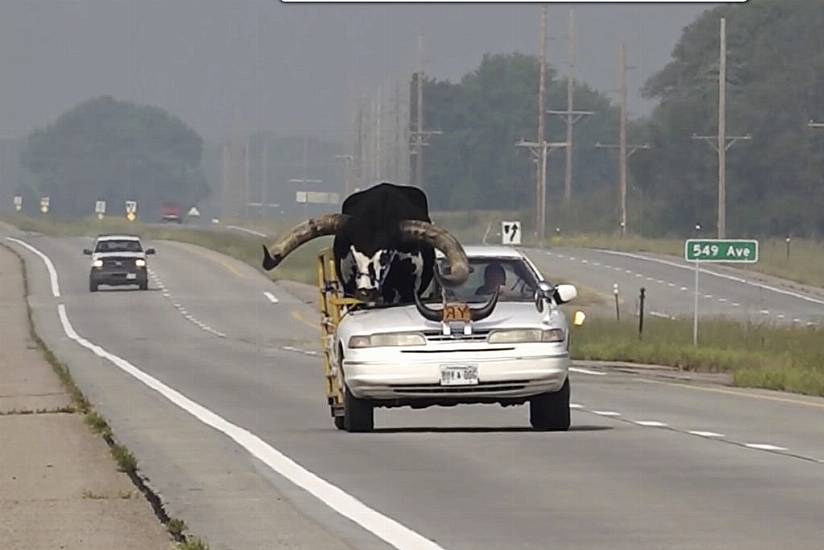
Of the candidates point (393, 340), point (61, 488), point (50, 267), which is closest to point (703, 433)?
point (393, 340)

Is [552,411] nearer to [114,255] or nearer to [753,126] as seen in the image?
[114,255]

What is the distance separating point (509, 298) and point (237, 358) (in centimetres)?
2351

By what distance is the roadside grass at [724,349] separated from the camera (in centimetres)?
3494

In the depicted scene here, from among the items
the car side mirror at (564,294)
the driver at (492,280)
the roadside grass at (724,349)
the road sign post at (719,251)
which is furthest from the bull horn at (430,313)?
the road sign post at (719,251)

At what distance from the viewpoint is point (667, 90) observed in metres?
147

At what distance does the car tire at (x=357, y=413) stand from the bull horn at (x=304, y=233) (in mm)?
1507

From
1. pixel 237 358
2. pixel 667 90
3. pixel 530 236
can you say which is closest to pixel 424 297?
pixel 237 358

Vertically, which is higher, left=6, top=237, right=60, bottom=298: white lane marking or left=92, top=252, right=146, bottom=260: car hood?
left=92, top=252, right=146, bottom=260: car hood

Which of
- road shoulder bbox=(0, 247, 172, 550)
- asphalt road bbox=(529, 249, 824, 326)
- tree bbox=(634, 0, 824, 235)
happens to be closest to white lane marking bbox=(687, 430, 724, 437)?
road shoulder bbox=(0, 247, 172, 550)

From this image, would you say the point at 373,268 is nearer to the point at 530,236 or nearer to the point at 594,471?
the point at 594,471

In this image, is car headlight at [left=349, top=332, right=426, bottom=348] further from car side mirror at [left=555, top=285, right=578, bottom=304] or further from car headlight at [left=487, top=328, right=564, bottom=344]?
car side mirror at [left=555, top=285, right=578, bottom=304]

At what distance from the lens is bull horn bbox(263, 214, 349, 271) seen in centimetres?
2173

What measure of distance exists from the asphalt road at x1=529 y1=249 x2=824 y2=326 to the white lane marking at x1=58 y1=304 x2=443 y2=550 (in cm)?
4118

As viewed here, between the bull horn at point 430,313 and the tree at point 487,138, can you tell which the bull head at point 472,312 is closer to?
the bull horn at point 430,313
